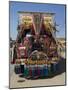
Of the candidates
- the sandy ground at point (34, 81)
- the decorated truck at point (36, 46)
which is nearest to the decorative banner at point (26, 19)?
the decorated truck at point (36, 46)

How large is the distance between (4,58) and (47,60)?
53 centimetres

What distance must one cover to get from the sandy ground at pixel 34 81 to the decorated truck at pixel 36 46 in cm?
5

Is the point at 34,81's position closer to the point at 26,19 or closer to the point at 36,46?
the point at 36,46

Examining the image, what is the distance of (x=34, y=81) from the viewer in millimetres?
2672

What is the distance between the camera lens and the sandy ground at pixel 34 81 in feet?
8.57

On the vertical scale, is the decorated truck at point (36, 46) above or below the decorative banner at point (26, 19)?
below

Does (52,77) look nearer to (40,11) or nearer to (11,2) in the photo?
(40,11)

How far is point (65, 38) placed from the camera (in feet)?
9.05

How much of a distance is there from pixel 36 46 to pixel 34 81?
1.41ft

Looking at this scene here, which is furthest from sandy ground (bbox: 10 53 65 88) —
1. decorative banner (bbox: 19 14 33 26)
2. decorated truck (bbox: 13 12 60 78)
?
decorative banner (bbox: 19 14 33 26)

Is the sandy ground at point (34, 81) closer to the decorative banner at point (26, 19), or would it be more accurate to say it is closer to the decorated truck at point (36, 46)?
the decorated truck at point (36, 46)

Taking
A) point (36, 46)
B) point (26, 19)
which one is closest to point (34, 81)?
point (36, 46)

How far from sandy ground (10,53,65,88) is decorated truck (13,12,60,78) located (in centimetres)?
5

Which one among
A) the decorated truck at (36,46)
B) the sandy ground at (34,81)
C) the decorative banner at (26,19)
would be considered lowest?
the sandy ground at (34,81)
